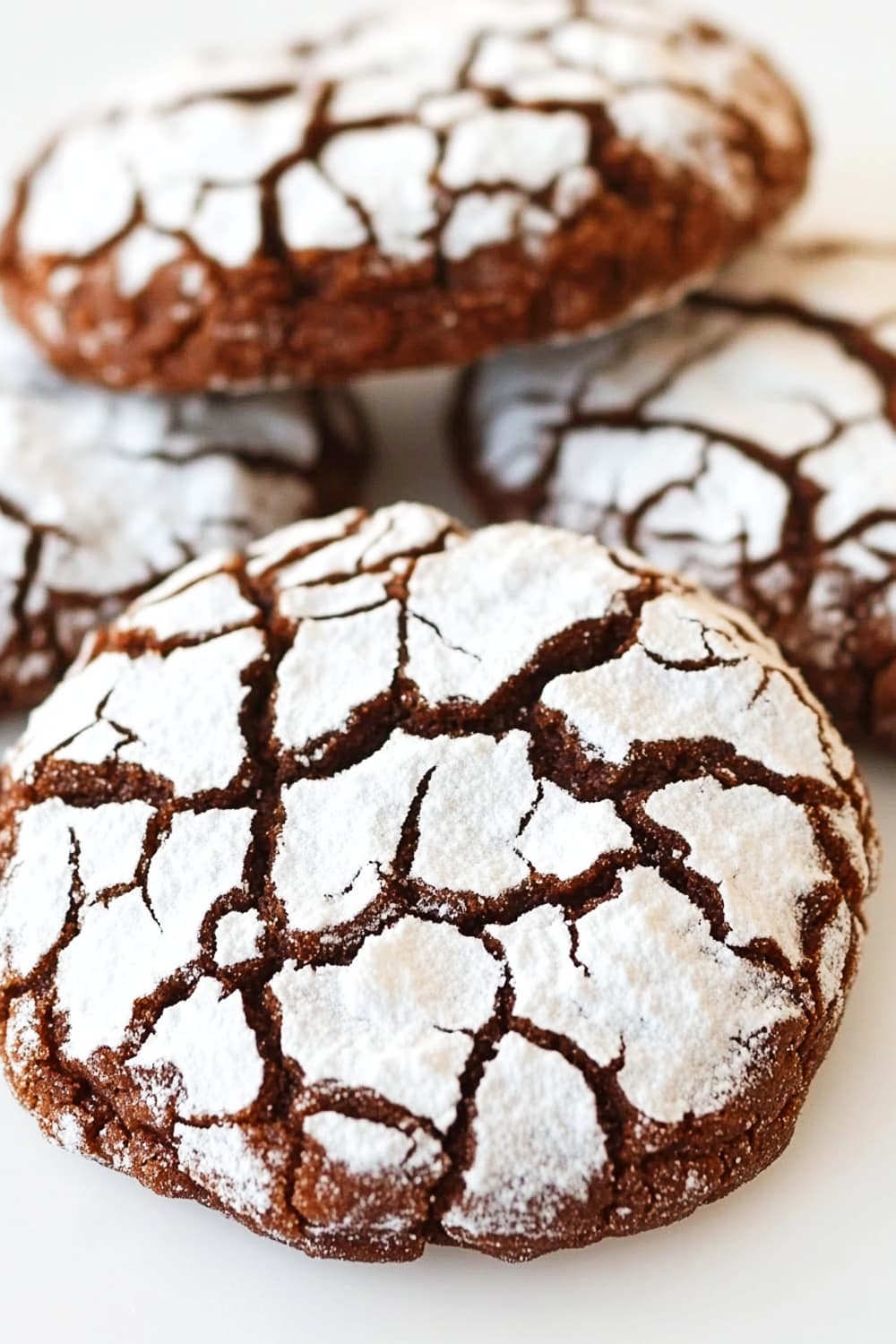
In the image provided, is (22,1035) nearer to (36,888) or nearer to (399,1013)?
(36,888)

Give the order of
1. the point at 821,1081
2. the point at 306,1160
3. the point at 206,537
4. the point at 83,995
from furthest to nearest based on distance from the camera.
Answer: the point at 206,537 < the point at 821,1081 < the point at 83,995 < the point at 306,1160

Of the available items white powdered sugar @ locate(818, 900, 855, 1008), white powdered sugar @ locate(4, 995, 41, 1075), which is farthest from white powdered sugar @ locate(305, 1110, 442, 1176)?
white powdered sugar @ locate(818, 900, 855, 1008)

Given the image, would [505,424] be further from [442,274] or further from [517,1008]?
[517,1008]

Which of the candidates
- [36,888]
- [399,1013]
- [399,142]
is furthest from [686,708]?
[399,142]

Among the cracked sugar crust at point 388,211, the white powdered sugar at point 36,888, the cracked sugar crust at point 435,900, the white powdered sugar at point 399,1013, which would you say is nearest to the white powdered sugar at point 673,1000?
the cracked sugar crust at point 435,900

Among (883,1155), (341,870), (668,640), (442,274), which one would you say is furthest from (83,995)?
(442,274)

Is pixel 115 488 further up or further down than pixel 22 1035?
further up

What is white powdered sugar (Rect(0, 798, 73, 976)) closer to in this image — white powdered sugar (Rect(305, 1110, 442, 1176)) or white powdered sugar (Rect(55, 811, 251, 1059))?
white powdered sugar (Rect(55, 811, 251, 1059))

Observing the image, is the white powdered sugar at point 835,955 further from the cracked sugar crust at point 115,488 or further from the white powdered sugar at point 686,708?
the cracked sugar crust at point 115,488
